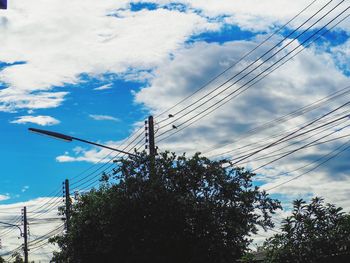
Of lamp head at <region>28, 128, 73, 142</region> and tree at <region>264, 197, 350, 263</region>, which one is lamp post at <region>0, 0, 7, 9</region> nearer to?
tree at <region>264, 197, 350, 263</region>

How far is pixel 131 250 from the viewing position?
1630 centimetres

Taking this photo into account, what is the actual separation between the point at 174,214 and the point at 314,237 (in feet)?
23.7

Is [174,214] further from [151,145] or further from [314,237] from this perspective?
[314,237]

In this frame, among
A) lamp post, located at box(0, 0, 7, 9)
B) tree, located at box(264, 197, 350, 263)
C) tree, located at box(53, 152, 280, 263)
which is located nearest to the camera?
lamp post, located at box(0, 0, 7, 9)

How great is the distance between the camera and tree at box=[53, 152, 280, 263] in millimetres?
16156

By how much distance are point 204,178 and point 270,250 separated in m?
7.17

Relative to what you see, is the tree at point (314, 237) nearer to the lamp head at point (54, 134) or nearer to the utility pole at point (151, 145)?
the utility pole at point (151, 145)

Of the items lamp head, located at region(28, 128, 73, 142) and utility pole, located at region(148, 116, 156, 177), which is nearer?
utility pole, located at region(148, 116, 156, 177)

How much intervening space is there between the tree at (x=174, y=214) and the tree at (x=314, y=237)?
635cm

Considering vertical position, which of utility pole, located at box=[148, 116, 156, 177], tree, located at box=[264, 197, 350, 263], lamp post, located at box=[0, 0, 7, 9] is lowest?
tree, located at box=[264, 197, 350, 263]

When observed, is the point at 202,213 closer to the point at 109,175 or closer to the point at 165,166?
the point at 165,166

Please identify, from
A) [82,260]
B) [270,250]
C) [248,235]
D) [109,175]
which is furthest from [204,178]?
[270,250]

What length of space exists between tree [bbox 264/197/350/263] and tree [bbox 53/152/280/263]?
20.8ft

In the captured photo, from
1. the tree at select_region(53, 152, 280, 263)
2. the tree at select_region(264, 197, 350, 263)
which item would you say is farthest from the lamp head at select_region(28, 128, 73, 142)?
the tree at select_region(264, 197, 350, 263)
